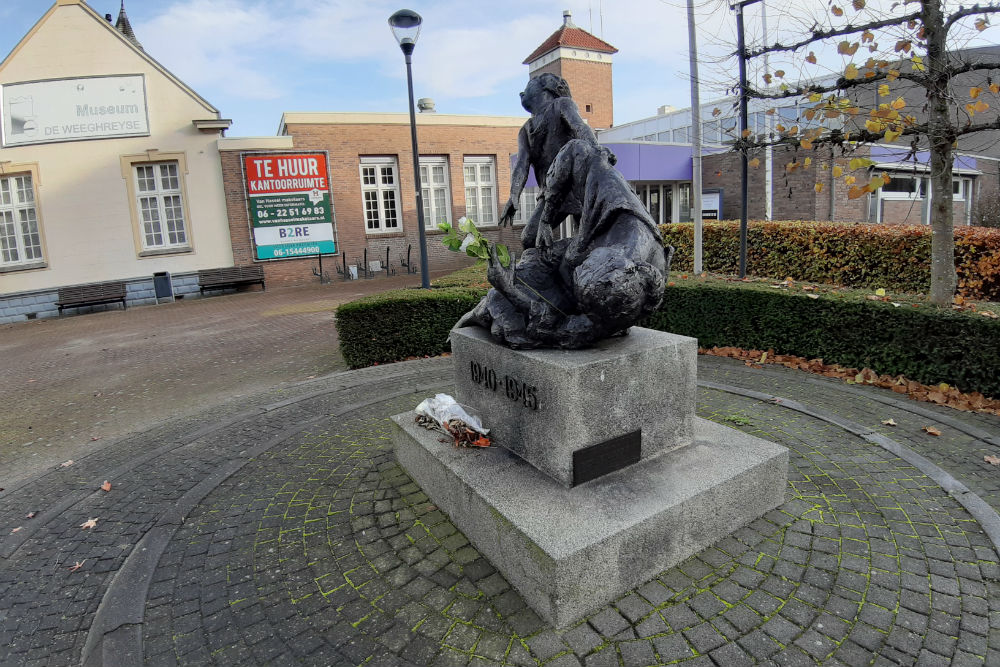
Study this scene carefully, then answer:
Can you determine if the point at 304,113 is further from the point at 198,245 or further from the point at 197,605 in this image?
the point at 197,605

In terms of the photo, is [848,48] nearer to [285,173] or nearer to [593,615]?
[593,615]

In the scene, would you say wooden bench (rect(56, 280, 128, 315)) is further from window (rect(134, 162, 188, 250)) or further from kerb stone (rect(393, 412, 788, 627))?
kerb stone (rect(393, 412, 788, 627))

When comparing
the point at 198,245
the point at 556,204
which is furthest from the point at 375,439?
the point at 198,245

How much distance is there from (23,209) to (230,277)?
20.6ft

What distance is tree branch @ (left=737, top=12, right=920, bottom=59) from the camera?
22.2ft

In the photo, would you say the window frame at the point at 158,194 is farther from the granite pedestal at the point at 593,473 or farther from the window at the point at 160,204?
the granite pedestal at the point at 593,473

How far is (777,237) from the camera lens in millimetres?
12266

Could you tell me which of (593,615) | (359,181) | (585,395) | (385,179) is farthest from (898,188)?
(593,615)

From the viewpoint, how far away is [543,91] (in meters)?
4.46

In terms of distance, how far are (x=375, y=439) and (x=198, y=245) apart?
17089 millimetres

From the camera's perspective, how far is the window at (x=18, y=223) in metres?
17.6

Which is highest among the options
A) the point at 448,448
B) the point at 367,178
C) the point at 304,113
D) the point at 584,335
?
the point at 304,113

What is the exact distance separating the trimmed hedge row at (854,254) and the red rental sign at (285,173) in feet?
44.5

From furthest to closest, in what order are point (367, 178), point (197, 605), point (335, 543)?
point (367, 178) → point (335, 543) → point (197, 605)
